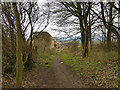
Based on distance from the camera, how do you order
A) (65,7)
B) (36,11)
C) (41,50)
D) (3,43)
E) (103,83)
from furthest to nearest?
(41,50) < (65,7) < (36,11) < (3,43) < (103,83)

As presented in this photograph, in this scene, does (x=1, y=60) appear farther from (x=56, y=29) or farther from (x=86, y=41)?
(x=86, y=41)

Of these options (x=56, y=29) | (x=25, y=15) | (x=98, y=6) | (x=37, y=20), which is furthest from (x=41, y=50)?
(x=98, y=6)

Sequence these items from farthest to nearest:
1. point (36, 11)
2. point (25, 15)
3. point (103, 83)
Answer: point (36, 11) → point (25, 15) → point (103, 83)

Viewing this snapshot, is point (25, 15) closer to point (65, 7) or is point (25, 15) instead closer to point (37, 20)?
point (37, 20)

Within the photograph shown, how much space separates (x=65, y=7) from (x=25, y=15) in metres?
5.26

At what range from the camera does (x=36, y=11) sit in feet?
25.0

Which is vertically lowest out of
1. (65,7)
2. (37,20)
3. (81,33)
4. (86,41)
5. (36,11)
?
(86,41)

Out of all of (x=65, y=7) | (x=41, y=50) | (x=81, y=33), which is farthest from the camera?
(x=41, y=50)

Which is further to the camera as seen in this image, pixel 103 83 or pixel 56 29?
pixel 56 29

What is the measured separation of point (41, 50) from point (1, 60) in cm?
819

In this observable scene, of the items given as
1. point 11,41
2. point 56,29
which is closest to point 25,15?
point 11,41

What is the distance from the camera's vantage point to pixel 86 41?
10.4 metres

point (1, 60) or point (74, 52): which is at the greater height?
point (1, 60)

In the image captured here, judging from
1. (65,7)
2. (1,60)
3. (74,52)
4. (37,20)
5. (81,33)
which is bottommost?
(74,52)
